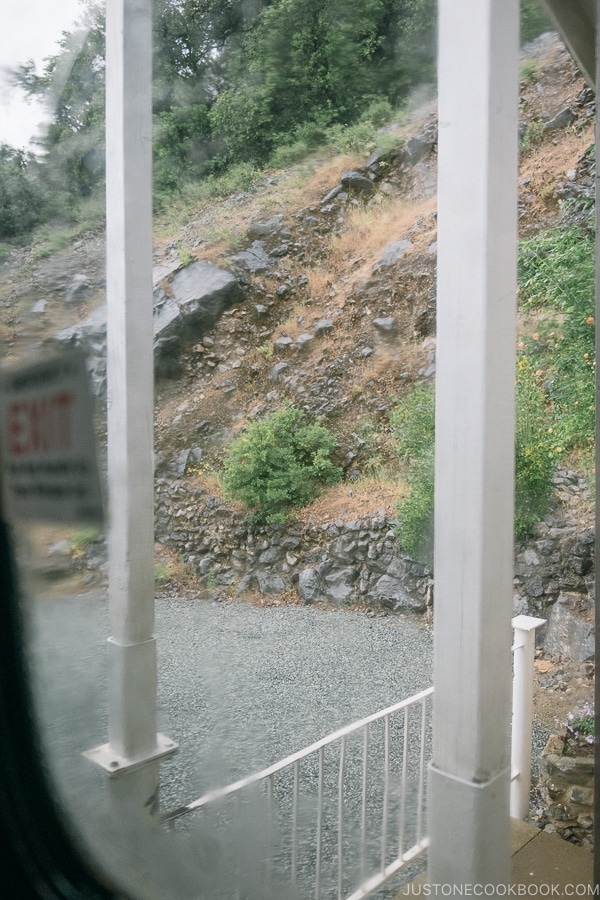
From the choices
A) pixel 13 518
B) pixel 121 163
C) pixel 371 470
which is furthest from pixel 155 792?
pixel 371 470

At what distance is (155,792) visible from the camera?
31 cm

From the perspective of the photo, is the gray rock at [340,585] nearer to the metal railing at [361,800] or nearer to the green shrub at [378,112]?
the metal railing at [361,800]

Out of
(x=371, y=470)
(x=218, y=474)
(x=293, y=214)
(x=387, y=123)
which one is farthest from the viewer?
(x=371, y=470)

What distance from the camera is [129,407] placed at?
0.94ft

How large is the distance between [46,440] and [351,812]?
1097 millimetres

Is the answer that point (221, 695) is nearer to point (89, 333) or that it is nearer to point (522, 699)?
point (89, 333)

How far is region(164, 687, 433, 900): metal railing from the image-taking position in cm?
84

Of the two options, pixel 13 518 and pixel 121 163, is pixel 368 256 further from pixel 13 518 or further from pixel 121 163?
pixel 13 518

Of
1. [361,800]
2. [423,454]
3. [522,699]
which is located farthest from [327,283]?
[361,800]

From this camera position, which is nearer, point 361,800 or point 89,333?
point 89,333

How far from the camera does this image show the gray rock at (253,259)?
4.00 ft

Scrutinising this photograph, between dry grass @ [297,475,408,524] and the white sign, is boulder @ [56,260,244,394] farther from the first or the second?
dry grass @ [297,475,408,524]

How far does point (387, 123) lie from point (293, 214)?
1.40 feet

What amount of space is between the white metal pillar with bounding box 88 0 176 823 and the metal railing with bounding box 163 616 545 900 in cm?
33
